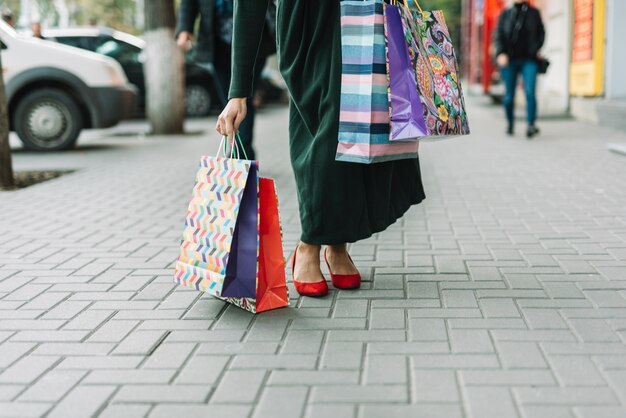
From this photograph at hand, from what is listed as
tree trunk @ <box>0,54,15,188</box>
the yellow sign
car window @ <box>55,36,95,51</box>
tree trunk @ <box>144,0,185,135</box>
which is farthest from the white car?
the yellow sign

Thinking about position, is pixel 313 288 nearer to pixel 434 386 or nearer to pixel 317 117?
pixel 317 117

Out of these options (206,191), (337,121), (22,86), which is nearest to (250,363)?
(206,191)

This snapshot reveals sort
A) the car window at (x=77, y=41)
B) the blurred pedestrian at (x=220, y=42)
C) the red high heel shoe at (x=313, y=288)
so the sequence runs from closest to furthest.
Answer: the red high heel shoe at (x=313, y=288), the blurred pedestrian at (x=220, y=42), the car window at (x=77, y=41)

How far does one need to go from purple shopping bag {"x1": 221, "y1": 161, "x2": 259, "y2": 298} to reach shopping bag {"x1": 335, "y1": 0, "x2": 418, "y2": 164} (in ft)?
1.27

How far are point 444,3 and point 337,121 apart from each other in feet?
131

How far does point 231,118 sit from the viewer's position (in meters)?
3.52

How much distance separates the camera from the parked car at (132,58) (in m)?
15.1

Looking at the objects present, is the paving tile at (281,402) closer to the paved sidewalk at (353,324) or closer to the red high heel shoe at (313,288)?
the paved sidewalk at (353,324)

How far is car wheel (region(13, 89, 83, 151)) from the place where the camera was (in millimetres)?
10094

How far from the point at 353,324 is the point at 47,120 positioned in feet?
26.0

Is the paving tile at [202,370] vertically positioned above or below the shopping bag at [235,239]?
below

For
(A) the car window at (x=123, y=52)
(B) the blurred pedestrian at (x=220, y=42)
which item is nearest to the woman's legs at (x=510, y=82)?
(B) the blurred pedestrian at (x=220, y=42)

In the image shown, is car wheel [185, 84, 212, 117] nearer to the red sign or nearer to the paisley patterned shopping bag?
the red sign

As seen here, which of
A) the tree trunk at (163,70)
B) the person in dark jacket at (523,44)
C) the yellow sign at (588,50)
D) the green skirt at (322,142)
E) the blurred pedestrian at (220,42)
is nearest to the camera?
the green skirt at (322,142)
